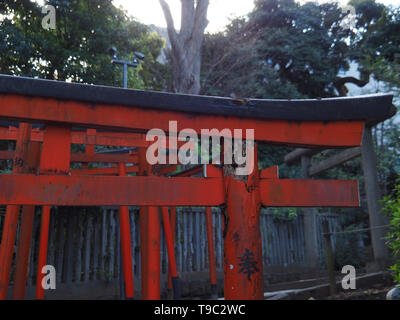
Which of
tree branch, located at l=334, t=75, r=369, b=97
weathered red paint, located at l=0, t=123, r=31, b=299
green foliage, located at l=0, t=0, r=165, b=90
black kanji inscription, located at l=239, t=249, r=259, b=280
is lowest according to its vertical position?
black kanji inscription, located at l=239, t=249, r=259, b=280

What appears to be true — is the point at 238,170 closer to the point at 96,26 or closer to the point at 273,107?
the point at 273,107

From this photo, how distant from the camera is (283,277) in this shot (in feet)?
29.9

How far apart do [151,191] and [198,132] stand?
483 mm

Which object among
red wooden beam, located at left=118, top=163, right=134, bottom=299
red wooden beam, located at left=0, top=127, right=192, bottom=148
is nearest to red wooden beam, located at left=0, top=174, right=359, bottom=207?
red wooden beam, located at left=0, top=127, right=192, bottom=148

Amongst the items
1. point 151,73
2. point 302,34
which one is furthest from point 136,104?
point 302,34

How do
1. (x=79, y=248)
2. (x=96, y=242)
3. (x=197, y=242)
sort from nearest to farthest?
1. (x=79, y=248)
2. (x=96, y=242)
3. (x=197, y=242)

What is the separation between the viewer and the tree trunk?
10648 mm

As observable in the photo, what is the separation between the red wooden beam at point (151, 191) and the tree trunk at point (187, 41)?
8351 mm

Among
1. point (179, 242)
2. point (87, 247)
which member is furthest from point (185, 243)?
point (87, 247)

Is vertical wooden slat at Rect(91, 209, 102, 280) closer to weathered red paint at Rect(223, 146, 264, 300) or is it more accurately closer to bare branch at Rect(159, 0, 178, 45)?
weathered red paint at Rect(223, 146, 264, 300)

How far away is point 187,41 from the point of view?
10.7 metres

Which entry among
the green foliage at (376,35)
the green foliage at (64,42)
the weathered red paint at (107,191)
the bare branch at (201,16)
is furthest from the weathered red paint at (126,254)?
the green foliage at (376,35)

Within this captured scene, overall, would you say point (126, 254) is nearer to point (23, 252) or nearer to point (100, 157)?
point (23, 252)

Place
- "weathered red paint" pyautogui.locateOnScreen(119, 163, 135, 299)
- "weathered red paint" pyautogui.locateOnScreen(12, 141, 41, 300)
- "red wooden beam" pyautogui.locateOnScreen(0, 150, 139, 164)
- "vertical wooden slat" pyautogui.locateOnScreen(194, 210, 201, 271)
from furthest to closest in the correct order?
1. "vertical wooden slat" pyautogui.locateOnScreen(194, 210, 201, 271)
2. "red wooden beam" pyautogui.locateOnScreen(0, 150, 139, 164)
3. "weathered red paint" pyautogui.locateOnScreen(119, 163, 135, 299)
4. "weathered red paint" pyautogui.locateOnScreen(12, 141, 41, 300)
